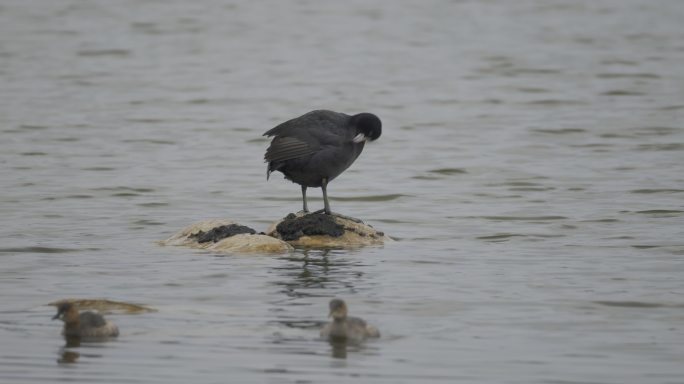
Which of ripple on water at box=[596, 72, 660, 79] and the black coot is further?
ripple on water at box=[596, 72, 660, 79]

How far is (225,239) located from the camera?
53.8 ft

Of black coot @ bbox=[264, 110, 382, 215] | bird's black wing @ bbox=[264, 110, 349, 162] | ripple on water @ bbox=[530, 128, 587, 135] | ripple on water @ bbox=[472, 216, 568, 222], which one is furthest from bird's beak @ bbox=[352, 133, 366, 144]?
ripple on water @ bbox=[530, 128, 587, 135]

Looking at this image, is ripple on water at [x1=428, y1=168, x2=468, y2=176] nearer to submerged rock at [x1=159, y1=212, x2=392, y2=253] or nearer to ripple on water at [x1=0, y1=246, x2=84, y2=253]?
submerged rock at [x1=159, y1=212, x2=392, y2=253]

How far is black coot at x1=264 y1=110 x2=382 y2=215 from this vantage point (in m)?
15.8

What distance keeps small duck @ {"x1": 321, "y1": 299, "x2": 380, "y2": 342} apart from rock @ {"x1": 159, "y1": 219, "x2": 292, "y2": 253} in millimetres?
4660

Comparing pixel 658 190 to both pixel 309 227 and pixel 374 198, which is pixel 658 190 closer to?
pixel 374 198

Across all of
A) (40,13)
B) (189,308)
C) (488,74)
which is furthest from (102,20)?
(189,308)

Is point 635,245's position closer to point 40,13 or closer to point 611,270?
point 611,270

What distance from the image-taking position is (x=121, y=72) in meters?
42.4

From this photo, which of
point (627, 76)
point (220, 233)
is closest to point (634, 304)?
point (220, 233)

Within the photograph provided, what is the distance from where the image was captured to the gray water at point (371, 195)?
11.4m

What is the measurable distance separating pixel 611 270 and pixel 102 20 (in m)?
42.0

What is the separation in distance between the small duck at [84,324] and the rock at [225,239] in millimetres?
4533

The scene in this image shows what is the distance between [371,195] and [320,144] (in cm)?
785
